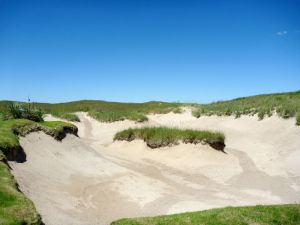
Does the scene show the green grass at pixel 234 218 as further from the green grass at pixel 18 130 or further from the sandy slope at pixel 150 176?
the green grass at pixel 18 130

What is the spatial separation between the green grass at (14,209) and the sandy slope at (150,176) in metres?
1.23

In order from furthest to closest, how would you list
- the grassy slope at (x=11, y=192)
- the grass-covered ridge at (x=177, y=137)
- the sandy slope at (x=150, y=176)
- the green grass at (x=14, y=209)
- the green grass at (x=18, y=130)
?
the grass-covered ridge at (x=177, y=137)
the green grass at (x=18, y=130)
the sandy slope at (x=150, y=176)
the grassy slope at (x=11, y=192)
the green grass at (x=14, y=209)

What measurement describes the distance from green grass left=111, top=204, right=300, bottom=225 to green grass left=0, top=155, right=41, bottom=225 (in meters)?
2.02

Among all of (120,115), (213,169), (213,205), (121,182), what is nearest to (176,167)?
(213,169)

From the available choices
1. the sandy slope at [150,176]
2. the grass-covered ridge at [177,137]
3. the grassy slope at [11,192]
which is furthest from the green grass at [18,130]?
the grass-covered ridge at [177,137]

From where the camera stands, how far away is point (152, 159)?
2034 centimetres

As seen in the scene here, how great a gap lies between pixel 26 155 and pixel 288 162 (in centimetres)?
1267

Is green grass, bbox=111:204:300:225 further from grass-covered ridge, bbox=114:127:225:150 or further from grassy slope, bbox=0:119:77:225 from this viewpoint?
grass-covered ridge, bbox=114:127:225:150

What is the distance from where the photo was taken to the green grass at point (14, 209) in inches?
299

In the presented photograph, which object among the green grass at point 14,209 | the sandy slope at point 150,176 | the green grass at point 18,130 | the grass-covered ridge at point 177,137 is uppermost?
the green grass at point 18,130

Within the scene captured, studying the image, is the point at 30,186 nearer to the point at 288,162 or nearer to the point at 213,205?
the point at 213,205

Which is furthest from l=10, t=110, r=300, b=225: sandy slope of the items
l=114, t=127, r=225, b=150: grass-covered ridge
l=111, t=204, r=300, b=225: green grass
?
l=111, t=204, r=300, b=225: green grass

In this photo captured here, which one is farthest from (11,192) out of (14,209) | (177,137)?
(177,137)

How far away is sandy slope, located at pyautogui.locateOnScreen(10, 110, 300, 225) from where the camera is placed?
11742 mm
